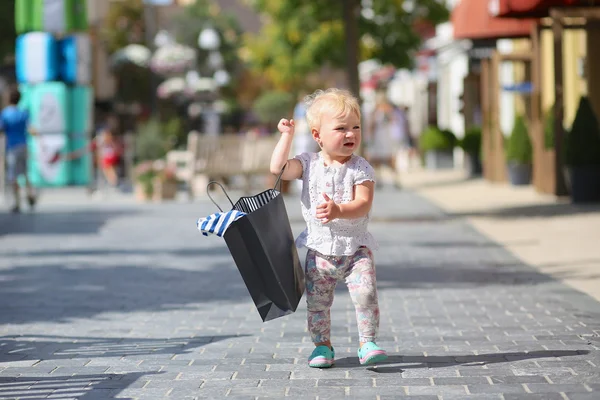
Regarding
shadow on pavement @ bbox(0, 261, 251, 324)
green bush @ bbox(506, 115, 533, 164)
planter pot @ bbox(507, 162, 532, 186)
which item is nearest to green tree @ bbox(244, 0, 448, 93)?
green bush @ bbox(506, 115, 533, 164)

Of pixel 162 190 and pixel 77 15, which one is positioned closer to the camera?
pixel 162 190

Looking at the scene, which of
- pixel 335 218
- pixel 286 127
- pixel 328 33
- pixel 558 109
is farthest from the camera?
pixel 328 33

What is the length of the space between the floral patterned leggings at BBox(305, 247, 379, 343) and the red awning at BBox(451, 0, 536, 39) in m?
17.8

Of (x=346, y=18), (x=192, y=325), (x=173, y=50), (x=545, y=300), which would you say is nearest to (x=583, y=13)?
(x=346, y=18)

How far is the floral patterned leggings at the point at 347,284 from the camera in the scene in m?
6.03

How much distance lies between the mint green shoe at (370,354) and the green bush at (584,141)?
41.5 feet

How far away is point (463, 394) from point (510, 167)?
18491mm

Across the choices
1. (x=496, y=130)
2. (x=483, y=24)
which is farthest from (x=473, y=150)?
(x=483, y=24)

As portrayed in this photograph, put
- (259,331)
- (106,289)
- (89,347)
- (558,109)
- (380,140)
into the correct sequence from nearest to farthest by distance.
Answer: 1. (89,347)
2. (259,331)
3. (106,289)
4. (558,109)
5. (380,140)

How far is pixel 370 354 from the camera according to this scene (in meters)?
5.90

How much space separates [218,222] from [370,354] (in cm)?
98

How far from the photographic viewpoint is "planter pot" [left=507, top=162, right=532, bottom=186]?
23.3 m

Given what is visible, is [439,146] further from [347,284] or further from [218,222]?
[218,222]

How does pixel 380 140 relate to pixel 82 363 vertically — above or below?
above
